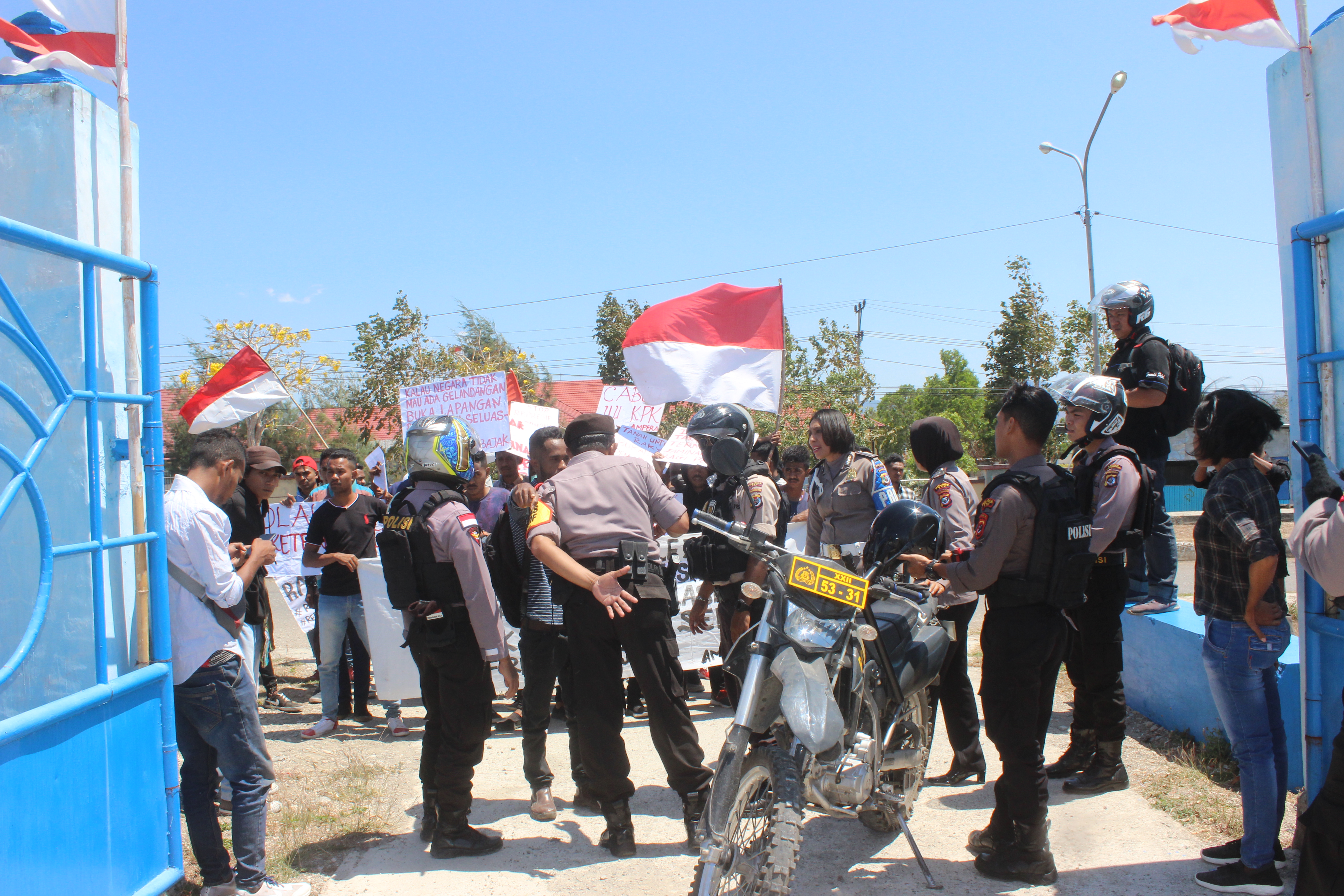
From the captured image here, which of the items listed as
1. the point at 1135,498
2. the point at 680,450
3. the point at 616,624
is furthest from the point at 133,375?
the point at 680,450

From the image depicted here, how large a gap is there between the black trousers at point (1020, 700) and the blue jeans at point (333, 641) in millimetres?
4399

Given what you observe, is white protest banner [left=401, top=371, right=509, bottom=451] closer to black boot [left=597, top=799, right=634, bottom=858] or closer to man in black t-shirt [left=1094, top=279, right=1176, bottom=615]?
black boot [left=597, top=799, right=634, bottom=858]

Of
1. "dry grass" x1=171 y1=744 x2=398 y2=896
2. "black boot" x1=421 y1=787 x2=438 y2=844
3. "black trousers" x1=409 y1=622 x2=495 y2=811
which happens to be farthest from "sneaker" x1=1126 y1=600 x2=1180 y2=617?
"dry grass" x1=171 y1=744 x2=398 y2=896

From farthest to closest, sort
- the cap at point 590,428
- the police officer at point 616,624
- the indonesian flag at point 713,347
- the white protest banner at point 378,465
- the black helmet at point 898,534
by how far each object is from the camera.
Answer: the white protest banner at point 378,465
the indonesian flag at point 713,347
the cap at point 590,428
the police officer at point 616,624
the black helmet at point 898,534

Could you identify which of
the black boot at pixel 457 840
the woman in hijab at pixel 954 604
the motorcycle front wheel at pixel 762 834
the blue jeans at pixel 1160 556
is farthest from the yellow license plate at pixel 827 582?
the blue jeans at pixel 1160 556

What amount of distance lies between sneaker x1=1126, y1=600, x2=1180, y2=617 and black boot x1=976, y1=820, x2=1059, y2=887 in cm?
238

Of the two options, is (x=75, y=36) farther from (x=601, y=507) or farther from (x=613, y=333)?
(x=613, y=333)

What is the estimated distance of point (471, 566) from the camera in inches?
152

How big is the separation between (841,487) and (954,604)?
93 centimetres

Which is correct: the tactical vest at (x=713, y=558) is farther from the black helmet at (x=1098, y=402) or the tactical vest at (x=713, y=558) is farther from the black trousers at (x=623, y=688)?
the black helmet at (x=1098, y=402)

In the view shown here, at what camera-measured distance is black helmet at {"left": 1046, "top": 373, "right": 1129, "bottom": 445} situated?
4250 mm

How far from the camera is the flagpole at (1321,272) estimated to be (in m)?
3.21

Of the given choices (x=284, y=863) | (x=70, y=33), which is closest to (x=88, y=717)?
(x=284, y=863)

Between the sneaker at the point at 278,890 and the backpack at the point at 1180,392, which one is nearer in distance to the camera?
the sneaker at the point at 278,890
